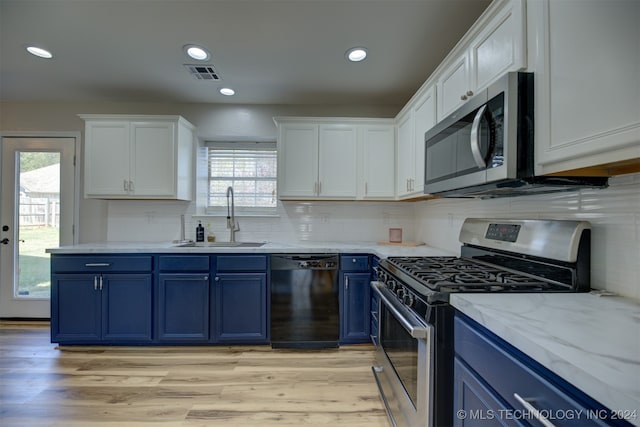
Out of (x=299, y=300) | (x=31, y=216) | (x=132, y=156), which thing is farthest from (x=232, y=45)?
(x=31, y=216)

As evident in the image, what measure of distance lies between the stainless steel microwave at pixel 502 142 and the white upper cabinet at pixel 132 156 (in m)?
2.64

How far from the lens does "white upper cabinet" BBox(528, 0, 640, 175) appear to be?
0.81 m

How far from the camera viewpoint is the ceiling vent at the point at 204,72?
2475mm

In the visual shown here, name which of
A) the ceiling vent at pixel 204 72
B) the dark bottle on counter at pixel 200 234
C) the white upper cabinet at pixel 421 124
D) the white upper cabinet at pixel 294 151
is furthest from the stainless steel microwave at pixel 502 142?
the dark bottle on counter at pixel 200 234

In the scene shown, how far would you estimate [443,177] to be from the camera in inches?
67.4

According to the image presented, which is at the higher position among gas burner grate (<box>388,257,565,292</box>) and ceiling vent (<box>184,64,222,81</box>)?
ceiling vent (<box>184,64,222,81</box>)

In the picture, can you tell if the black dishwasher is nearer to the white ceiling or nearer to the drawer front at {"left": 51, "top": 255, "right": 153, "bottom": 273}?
the drawer front at {"left": 51, "top": 255, "right": 153, "bottom": 273}

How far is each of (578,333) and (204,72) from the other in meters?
2.96

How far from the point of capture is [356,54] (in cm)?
227

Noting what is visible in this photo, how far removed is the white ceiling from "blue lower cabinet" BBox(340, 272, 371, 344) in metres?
1.85

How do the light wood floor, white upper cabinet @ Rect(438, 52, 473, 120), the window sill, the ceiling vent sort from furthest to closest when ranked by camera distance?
the window sill
the ceiling vent
the light wood floor
white upper cabinet @ Rect(438, 52, 473, 120)

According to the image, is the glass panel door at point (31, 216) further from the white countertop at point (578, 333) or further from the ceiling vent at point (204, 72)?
the white countertop at point (578, 333)

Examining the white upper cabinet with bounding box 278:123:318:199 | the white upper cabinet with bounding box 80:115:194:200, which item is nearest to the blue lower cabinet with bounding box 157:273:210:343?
the white upper cabinet with bounding box 80:115:194:200

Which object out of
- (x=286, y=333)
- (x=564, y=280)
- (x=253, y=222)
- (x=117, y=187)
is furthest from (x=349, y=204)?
(x=117, y=187)
